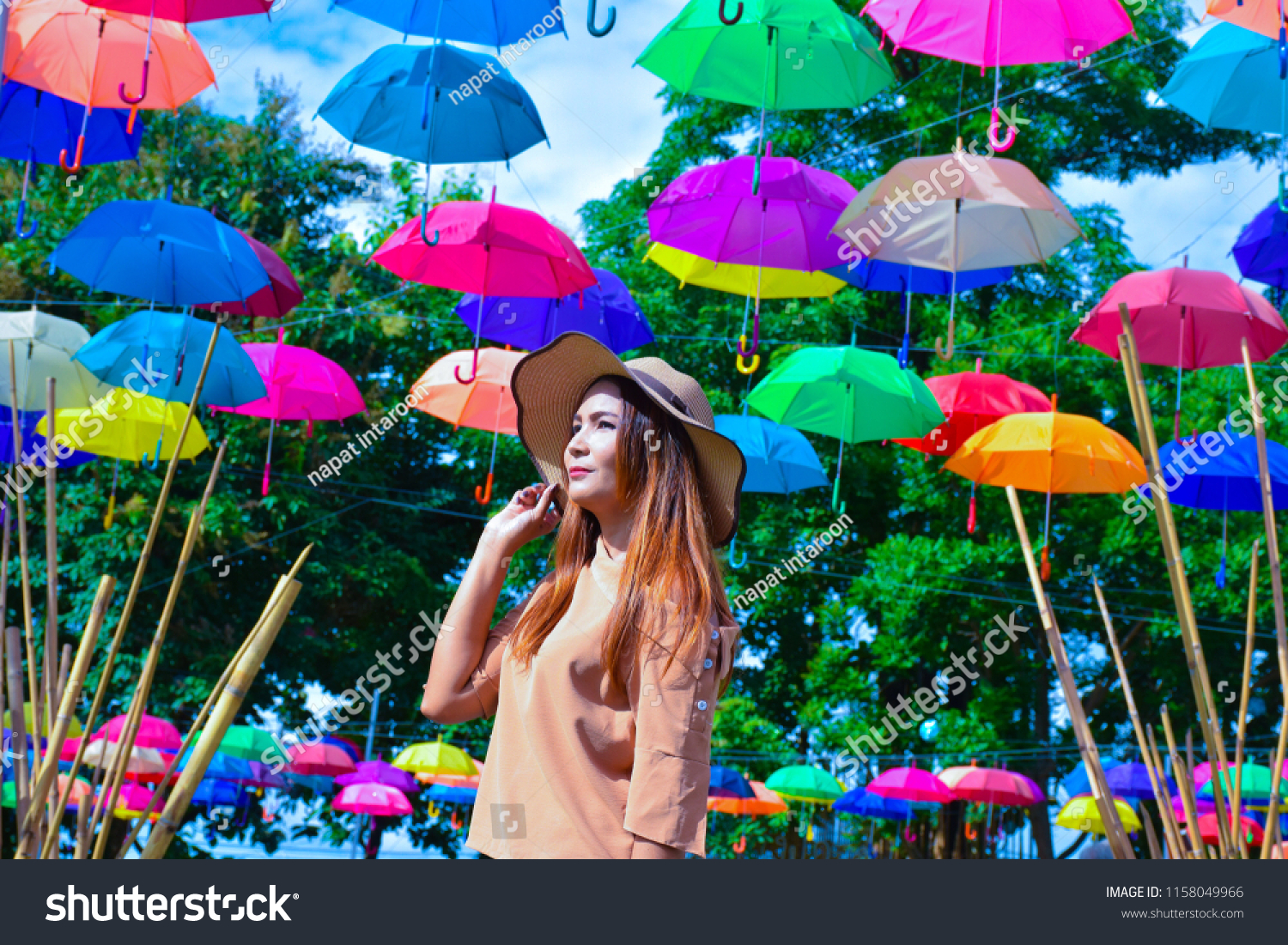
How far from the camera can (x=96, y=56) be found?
220 inches

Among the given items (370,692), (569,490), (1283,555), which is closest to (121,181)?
(370,692)

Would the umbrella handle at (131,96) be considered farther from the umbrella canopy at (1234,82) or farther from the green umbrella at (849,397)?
the umbrella canopy at (1234,82)

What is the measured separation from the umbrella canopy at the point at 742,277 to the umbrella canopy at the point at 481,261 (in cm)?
108

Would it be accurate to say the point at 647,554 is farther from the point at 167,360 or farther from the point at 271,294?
the point at 167,360

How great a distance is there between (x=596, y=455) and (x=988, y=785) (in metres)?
11.6

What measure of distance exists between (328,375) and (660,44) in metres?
3.02

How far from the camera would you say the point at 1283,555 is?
1248 cm

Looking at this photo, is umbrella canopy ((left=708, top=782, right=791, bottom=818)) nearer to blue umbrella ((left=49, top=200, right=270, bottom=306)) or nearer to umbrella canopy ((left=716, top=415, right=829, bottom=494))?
umbrella canopy ((left=716, top=415, right=829, bottom=494))

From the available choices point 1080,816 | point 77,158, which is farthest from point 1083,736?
point 1080,816

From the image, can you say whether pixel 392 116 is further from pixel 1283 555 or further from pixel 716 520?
pixel 1283 555

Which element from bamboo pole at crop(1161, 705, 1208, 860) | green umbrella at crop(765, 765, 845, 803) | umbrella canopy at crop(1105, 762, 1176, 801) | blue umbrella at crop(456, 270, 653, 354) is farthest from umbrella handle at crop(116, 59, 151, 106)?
umbrella canopy at crop(1105, 762, 1176, 801)

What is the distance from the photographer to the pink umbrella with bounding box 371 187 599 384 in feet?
19.5

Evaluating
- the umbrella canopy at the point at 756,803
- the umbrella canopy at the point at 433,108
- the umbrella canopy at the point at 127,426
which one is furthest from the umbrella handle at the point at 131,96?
the umbrella canopy at the point at 756,803

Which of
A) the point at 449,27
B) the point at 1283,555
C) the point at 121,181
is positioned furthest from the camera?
→ the point at 121,181
